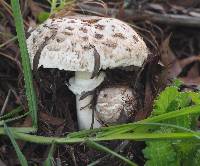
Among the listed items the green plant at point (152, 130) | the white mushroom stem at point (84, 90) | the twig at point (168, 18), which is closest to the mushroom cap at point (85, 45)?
the green plant at point (152, 130)

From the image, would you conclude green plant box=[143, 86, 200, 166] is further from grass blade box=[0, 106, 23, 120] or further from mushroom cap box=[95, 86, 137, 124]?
grass blade box=[0, 106, 23, 120]

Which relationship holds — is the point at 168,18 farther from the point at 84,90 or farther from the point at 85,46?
the point at 85,46

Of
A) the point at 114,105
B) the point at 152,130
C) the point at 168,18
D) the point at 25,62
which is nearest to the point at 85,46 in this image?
the point at 25,62

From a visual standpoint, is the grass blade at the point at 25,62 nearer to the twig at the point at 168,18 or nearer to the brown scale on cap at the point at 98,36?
the brown scale on cap at the point at 98,36

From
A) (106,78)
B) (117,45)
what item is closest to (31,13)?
(106,78)

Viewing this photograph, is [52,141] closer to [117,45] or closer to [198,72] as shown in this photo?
[117,45]

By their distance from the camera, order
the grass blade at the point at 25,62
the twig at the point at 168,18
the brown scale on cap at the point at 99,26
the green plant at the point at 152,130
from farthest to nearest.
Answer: the twig at the point at 168,18 → the brown scale on cap at the point at 99,26 → the grass blade at the point at 25,62 → the green plant at the point at 152,130

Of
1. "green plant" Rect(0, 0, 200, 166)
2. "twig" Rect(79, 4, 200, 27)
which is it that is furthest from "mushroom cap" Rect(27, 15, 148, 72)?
"twig" Rect(79, 4, 200, 27)

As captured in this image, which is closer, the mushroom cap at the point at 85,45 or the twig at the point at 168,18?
the mushroom cap at the point at 85,45
